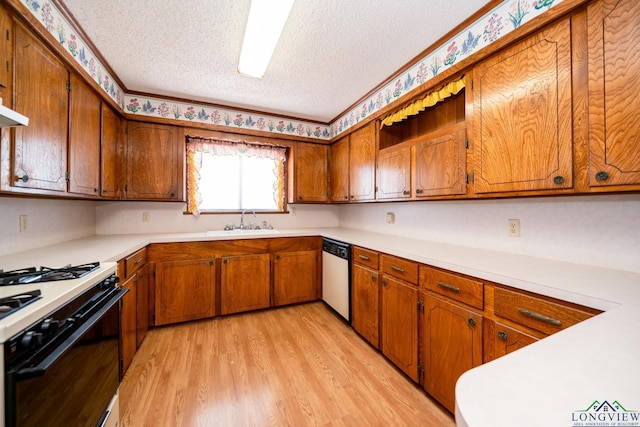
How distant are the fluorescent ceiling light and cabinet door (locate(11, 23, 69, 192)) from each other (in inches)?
43.8

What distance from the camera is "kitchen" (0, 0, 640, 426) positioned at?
1.27 metres

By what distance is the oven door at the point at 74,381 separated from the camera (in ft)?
2.24

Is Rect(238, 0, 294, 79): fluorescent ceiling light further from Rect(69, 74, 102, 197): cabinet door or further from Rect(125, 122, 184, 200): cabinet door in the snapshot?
Rect(125, 122, 184, 200): cabinet door

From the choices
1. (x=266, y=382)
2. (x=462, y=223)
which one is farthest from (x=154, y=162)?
Answer: (x=462, y=223)

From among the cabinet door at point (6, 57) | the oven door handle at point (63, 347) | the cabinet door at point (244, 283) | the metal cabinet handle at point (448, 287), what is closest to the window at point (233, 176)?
the cabinet door at point (244, 283)

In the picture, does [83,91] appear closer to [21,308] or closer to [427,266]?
[21,308]

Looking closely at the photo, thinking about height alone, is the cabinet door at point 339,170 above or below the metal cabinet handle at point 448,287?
above

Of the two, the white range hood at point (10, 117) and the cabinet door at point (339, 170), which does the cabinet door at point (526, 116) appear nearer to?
the cabinet door at point (339, 170)

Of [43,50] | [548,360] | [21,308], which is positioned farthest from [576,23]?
[43,50]

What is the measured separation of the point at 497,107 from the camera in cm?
143

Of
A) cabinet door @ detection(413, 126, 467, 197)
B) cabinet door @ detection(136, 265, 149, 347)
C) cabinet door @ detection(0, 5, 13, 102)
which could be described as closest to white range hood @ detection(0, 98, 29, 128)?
cabinet door @ detection(0, 5, 13, 102)

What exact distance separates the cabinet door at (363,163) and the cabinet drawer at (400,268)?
0.80 meters

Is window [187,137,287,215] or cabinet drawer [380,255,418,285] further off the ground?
window [187,137,287,215]

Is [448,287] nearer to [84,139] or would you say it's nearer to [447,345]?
[447,345]
